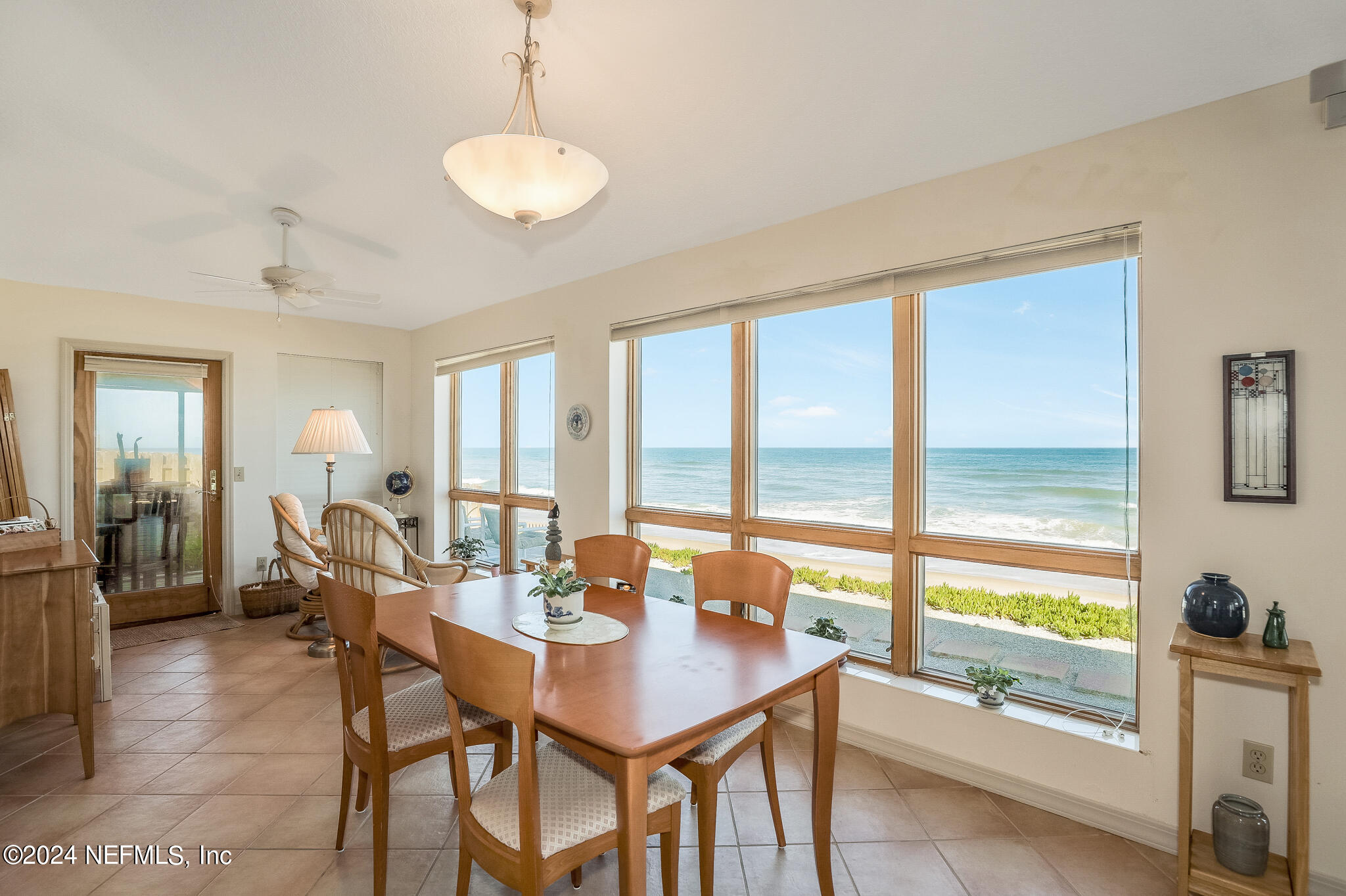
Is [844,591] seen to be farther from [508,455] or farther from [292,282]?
[292,282]

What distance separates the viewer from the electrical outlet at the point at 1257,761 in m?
1.93

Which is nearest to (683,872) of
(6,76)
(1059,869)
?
(1059,869)

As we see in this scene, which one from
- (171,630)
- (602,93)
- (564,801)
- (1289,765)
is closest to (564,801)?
(564,801)

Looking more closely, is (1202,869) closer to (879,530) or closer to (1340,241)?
(879,530)

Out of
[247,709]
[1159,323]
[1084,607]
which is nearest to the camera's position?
→ [1159,323]

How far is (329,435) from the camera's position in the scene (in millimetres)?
4312

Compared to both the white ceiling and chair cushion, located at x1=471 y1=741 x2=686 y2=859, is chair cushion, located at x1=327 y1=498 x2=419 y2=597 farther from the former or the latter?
chair cushion, located at x1=471 y1=741 x2=686 y2=859

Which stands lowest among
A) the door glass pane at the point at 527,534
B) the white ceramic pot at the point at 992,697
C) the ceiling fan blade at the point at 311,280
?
the white ceramic pot at the point at 992,697

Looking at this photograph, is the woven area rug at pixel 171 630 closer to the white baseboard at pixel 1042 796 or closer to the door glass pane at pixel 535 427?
the door glass pane at pixel 535 427

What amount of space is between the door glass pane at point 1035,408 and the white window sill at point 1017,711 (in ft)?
2.23

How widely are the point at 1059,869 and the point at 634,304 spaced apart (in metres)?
3.28

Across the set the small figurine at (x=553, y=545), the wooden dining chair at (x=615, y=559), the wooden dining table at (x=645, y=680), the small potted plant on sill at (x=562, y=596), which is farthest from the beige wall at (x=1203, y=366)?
the small figurine at (x=553, y=545)

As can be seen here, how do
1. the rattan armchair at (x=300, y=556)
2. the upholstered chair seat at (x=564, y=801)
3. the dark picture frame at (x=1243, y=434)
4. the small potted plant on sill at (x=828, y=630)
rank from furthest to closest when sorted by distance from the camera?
the rattan armchair at (x=300, y=556)
the small potted plant on sill at (x=828, y=630)
the dark picture frame at (x=1243, y=434)
the upholstered chair seat at (x=564, y=801)

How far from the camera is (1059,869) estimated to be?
1.99m
